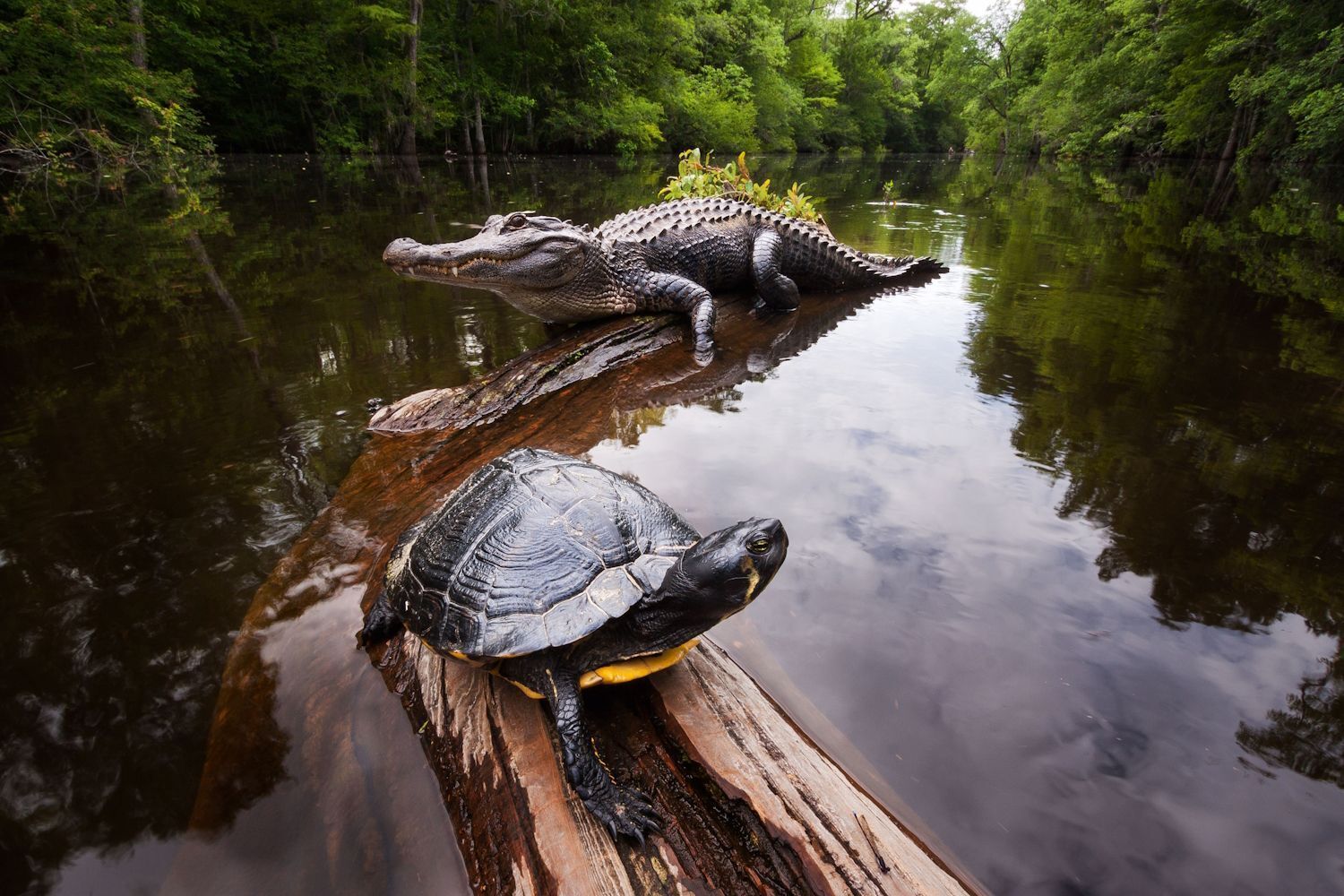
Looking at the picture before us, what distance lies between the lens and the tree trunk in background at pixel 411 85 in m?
22.0

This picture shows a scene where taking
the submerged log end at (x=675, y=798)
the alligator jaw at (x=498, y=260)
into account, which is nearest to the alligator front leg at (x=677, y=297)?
the alligator jaw at (x=498, y=260)

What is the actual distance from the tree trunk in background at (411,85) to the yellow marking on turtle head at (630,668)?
26975 mm

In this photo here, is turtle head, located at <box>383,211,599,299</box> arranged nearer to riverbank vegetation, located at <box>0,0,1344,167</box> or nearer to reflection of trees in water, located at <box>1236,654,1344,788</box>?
reflection of trees in water, located at <box>1236,654,1344,788</box>

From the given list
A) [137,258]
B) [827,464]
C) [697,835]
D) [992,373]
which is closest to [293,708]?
[697,835]

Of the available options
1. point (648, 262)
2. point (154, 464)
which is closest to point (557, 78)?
point (648, 262)

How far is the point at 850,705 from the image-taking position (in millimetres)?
1971

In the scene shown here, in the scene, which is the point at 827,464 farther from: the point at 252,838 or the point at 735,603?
the point at 252,838

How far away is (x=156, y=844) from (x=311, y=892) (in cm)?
53

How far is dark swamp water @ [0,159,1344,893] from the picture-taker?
1.66 m

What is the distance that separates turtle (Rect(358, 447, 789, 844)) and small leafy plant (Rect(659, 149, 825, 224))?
25.2 ft

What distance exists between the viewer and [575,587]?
1.70 metres

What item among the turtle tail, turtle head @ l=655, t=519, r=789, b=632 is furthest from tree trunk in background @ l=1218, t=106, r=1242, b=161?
the turtle tail

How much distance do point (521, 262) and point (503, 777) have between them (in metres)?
3.69

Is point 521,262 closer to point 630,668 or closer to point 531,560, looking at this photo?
point 531,560
